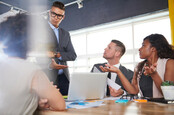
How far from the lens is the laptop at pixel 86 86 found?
1357 millimetres

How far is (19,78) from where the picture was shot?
772 millimetres

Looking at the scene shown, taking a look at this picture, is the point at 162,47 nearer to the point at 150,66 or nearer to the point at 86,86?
the point at 150,66

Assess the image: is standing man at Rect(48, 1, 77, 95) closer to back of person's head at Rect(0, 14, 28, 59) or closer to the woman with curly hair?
the woman with curly hair

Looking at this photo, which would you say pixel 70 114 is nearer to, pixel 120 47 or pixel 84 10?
pixel 120 47

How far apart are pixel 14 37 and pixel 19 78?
23cm

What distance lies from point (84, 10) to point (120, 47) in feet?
9.29

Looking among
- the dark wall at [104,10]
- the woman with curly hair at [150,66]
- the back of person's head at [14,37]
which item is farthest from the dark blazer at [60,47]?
the dark wall at [104,10]

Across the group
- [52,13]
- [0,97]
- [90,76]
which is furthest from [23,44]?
[52,13]

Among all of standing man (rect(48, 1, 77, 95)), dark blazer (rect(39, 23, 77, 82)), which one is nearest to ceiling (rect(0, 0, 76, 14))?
standing man (rect(48, 1, 77, 95))

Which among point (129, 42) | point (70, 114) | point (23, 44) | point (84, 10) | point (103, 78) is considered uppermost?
point (84, 10)

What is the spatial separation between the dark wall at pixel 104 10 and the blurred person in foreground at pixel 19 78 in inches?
138

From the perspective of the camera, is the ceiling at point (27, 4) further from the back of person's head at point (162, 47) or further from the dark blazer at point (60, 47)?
the back of person's head at point (162, 47)

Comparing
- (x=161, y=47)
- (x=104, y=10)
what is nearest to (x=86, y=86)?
(x=161, y=47)

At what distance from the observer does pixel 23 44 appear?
2.82 ft
